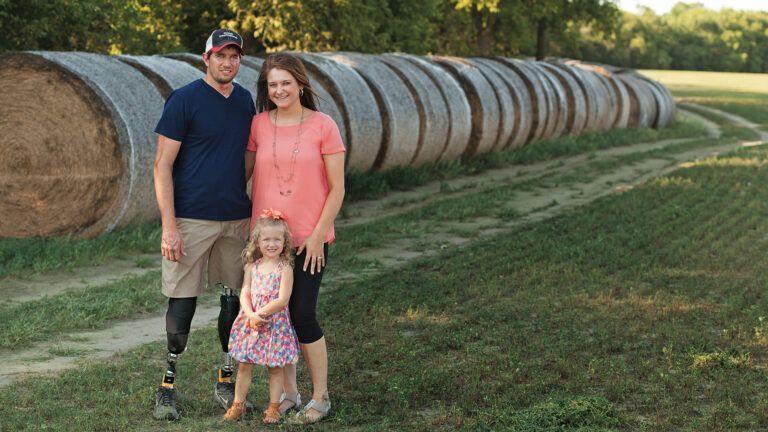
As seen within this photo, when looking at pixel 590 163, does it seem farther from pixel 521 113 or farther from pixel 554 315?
A: pixel 554 315

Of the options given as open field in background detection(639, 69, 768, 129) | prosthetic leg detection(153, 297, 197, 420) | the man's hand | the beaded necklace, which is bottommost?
open field in background detection(639, 69, 768, 129)

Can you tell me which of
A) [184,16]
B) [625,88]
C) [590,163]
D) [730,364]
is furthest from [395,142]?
[625,88]

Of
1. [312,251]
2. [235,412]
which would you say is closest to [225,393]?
[235,412]

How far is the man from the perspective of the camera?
5848mm

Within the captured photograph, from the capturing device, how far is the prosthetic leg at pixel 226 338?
6.11 meters

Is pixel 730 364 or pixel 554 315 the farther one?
pixel 554 315

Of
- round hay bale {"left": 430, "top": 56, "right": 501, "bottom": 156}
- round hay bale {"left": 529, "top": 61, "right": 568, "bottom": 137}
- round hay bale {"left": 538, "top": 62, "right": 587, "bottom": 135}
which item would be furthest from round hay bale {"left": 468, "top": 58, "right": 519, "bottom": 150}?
round hay bale {"left": 538, "top": 62, "right": 587, "bottom": 135}

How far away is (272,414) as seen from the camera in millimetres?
5926

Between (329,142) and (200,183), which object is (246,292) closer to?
(200,183)

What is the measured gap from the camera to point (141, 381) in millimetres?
6734

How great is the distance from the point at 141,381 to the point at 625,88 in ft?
82.0

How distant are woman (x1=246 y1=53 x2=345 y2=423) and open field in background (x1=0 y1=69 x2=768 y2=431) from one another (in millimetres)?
851

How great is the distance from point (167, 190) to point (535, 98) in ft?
59.6

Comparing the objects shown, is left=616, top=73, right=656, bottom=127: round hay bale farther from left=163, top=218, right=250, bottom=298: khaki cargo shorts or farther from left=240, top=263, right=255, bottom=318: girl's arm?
left=240, top=263, right=255, bottom=318: girl's arm
